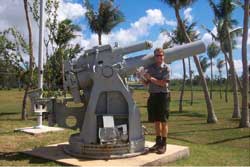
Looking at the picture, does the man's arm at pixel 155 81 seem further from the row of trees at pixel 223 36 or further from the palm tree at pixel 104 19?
the palm tree at pixel 104 19

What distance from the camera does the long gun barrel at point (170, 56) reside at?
7.12 metres

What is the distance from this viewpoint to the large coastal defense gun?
22.5 ft

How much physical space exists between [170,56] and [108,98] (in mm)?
1312

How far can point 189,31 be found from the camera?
27281mm

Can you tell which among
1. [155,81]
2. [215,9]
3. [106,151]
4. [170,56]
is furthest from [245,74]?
[106,151]

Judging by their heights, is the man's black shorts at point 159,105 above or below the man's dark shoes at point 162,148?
above

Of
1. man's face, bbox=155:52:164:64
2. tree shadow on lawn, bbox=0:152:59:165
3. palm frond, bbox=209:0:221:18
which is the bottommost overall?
tree shadow on lawn, bbox=0:152:59:165

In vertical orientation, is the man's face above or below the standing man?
above

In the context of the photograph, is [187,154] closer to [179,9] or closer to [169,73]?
[169,73]

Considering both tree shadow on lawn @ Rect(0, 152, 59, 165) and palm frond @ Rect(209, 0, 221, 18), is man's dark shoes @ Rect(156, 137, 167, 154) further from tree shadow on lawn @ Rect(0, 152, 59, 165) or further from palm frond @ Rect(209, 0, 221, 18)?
palm frond @ Rect(209, 0, 221, 18)

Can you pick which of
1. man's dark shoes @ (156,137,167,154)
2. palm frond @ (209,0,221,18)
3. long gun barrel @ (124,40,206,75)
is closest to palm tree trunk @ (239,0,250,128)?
palm frond @ (209,0,221,18)

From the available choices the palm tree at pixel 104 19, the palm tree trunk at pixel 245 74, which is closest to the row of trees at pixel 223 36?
the palm tree trunk at pixel 245 74

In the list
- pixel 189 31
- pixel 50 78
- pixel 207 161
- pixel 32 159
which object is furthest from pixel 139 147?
pixel 189 31

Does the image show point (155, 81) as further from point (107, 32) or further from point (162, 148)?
point (107, 32)
